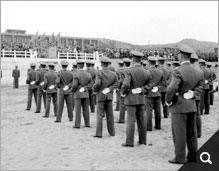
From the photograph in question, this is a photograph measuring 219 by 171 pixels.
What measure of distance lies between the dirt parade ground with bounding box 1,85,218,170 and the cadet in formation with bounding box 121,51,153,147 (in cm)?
30

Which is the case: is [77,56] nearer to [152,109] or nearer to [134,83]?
[152,109]

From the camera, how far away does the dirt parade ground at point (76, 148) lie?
5.84 m

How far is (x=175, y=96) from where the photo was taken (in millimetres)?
6121

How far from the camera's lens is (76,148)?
7.11 meters

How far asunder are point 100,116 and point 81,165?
261 cm

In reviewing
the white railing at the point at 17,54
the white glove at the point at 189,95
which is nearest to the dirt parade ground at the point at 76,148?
the white glove at the point at 189,95

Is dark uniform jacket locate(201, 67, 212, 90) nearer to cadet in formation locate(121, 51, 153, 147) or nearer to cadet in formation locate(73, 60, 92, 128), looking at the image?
cadet in formation locate(73, 60, 92, 128)

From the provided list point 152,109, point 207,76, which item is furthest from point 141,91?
point 207,76

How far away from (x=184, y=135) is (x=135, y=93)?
1659mm

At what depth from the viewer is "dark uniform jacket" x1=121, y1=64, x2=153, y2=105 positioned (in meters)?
7.31

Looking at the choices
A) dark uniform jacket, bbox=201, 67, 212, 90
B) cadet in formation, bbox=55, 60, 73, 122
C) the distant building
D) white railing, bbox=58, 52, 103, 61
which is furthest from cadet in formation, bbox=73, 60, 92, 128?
the distant building

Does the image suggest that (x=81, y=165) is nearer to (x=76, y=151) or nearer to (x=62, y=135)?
(x=76, y=151)

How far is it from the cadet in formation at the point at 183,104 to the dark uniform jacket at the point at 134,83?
130 centimetres

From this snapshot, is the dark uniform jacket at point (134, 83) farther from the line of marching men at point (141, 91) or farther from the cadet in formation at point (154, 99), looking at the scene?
the cadet in formation at point (154, 99)
